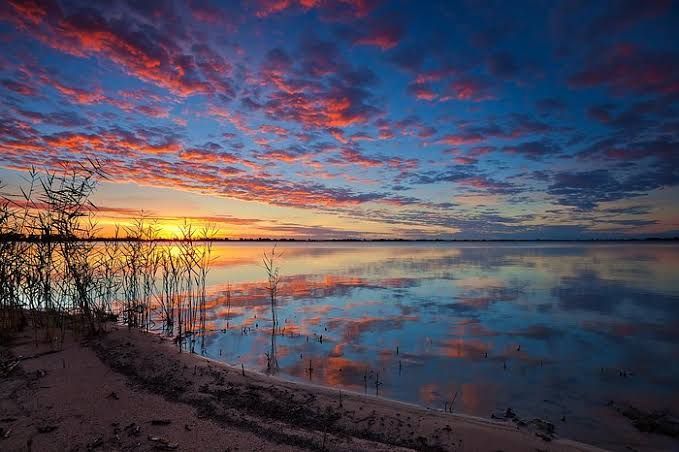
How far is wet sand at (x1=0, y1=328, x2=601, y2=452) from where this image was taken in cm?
466

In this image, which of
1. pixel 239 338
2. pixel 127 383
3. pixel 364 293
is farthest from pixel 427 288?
pixel 127 383

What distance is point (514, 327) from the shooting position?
13422 millimetres

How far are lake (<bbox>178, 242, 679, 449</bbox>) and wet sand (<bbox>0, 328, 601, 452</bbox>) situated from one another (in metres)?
1.30

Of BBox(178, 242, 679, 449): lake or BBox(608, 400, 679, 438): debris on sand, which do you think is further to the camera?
BBox(178, 242, 679, 449): lake

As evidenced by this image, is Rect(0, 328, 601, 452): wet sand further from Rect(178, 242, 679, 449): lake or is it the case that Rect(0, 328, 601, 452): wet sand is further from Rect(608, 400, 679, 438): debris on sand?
Rect(608, 400, 679, 438): debris on sand

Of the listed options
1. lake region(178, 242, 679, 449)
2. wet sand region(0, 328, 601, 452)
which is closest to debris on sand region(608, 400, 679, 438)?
lake region(178, 242, 679, 449)

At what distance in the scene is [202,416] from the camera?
5.38 m

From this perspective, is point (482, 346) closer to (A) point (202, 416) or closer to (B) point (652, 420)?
(B) point (652, 420)

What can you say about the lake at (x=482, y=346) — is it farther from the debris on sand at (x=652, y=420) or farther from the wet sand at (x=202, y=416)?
the wet sand at (x=202, y=416)

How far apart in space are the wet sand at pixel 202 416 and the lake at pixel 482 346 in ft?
4.28

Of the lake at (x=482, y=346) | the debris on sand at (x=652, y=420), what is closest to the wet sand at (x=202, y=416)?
the lake at (x=482, y=346)

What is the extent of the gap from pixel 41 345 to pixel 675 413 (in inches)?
558

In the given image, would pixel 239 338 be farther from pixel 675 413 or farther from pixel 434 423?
pixel 675 413

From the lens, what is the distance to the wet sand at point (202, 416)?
4.66 meters
